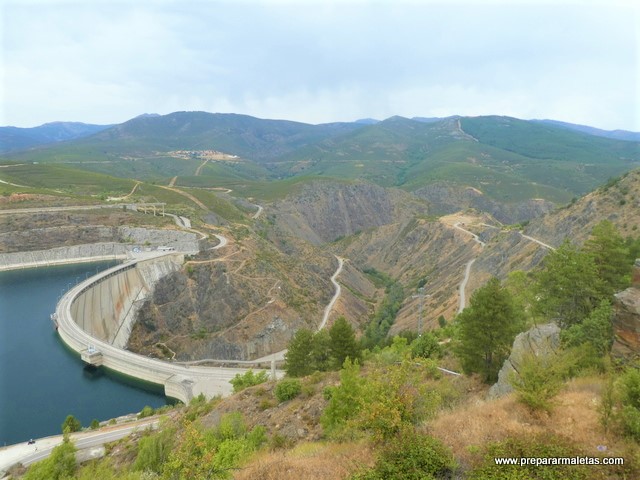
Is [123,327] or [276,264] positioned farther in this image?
[276,264]

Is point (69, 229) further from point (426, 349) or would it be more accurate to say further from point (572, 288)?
point (572, 288)

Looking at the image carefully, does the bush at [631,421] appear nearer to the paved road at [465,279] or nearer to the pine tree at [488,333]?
the pine tree at [488,333]

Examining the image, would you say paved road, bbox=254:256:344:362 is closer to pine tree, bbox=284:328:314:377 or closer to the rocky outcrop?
pine tree, bbox=284:328:314:377

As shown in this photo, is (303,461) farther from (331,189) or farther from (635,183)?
(331,189)

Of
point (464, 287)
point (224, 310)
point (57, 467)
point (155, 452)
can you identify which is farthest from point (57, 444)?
point (464, 287)

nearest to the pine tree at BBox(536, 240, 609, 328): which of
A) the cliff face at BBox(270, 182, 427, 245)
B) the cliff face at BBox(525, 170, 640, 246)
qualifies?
the cliff face at BBox(525, 170, 640, 246)

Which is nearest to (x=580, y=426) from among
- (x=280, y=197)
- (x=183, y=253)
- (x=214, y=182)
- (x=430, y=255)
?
(x=183, y=253)

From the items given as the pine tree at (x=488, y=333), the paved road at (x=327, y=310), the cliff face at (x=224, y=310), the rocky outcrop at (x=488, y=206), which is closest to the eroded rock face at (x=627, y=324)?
the pine tree at (x=488, y=333)

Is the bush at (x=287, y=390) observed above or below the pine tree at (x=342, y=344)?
above
